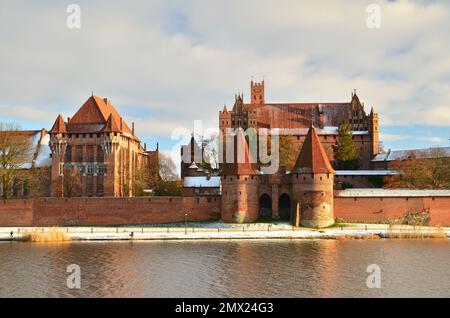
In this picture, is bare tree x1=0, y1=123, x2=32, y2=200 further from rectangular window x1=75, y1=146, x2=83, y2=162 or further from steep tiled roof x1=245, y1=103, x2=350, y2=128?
steep tiled roof x1=245, y1=103, x2=350, y2=128

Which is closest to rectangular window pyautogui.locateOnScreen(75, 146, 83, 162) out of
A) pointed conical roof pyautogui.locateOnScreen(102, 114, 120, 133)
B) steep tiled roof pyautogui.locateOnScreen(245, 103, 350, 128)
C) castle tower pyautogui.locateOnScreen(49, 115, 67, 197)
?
castle tower pyautogui.locateOnScreen(49, 115, 67, 197)

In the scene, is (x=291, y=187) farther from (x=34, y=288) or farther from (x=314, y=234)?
(x=34, y=288)

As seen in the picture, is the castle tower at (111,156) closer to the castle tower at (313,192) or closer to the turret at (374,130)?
the castle tower at (313,192)

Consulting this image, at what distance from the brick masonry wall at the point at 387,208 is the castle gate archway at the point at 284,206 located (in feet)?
11.9

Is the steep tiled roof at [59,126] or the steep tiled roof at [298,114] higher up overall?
the steep tiled roof at [298,114]

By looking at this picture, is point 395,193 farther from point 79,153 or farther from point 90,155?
point 79,153

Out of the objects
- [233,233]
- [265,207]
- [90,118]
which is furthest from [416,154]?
[90,118]

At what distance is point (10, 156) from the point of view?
4759 cm

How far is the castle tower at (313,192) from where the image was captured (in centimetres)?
4016

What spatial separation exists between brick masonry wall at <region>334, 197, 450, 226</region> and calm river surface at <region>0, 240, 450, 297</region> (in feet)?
25.8

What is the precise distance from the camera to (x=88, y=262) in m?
26.7

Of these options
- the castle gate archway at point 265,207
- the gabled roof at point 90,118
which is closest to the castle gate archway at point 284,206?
the castle gate archway at point 265,207

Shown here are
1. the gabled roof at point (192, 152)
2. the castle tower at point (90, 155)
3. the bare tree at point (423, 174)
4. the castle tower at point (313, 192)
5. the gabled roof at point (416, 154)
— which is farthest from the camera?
the gabled roof at point (192, 152)

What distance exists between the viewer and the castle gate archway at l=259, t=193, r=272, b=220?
4281 centimetres
